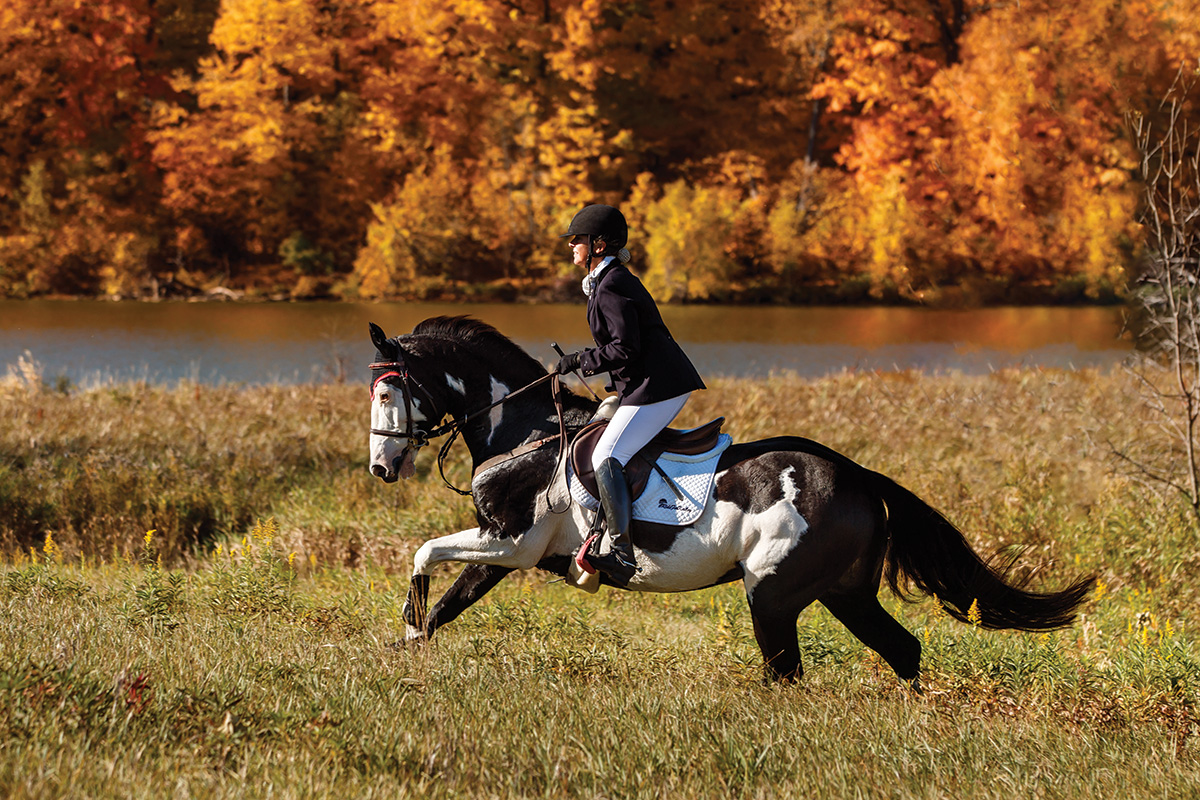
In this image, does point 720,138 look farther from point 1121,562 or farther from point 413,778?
point 413,778

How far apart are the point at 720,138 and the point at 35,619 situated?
28219 mm

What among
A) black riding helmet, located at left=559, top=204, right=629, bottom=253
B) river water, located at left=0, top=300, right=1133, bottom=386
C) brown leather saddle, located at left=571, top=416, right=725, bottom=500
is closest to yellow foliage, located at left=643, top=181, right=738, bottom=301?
river water, located at left=0, top=300, right=1133, bottom=386

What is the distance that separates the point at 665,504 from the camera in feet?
17.8

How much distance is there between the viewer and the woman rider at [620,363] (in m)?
5.31

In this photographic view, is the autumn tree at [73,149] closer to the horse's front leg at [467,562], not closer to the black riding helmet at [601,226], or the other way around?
the horse's front leg at [467,562]

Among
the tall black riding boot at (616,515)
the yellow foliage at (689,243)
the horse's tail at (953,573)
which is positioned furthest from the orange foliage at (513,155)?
the tall black riding boot at (616,515)

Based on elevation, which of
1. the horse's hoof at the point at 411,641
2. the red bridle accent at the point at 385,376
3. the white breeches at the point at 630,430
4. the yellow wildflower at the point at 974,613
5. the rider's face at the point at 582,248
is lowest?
the horse's hoof at the point at 411,641

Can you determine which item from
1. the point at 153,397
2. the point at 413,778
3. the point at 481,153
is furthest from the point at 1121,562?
the point at 481,153

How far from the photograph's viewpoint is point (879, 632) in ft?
18.2

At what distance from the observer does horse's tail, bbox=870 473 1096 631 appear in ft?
18.2

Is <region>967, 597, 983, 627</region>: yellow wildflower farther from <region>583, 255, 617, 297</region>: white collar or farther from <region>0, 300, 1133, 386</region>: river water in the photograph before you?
<region>0, 300, 1133, 386</region>: river water

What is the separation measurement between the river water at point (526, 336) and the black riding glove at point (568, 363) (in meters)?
13.9

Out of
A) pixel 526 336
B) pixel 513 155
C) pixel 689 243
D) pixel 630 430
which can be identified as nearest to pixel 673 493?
pixel 630 430

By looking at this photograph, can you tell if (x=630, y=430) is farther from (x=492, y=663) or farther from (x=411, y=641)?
(x=411, y=641)
